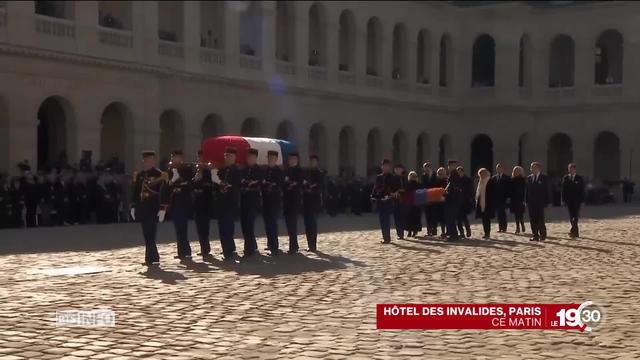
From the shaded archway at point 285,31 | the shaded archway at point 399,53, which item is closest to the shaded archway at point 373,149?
the shaded archway at point 399,53

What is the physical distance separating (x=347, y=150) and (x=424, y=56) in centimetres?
871

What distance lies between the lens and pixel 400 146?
4984 centimetres

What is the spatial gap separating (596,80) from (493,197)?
34355 mm

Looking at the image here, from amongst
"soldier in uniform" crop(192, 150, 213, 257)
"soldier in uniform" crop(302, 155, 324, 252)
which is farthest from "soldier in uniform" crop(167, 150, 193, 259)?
"soldier in uniform" crop(302, 155, 324, 252)

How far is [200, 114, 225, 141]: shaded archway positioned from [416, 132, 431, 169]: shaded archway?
52.6 ft

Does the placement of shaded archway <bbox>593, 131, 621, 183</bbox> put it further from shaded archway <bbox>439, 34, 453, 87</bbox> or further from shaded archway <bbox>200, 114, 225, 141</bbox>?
shaded archway <bbox>200, 114, 225, 141</bbox>

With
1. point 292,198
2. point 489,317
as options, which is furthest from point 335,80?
point 489,317

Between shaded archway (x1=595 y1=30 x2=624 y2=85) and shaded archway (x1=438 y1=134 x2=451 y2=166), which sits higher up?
shaded archway (x1=595 y1=30 x2=624 y2=85)

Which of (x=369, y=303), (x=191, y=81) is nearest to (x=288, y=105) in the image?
(x=191, y=81)

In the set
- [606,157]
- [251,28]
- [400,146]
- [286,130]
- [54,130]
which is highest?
[251,28]

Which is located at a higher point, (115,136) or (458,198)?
(115,136)

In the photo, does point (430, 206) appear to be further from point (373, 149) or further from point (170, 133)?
point (373, 149)

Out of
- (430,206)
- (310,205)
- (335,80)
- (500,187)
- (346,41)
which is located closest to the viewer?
(310,205)

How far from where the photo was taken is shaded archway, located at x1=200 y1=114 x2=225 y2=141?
3775 centimetres
